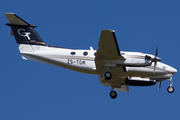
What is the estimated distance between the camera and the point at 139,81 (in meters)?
26.8

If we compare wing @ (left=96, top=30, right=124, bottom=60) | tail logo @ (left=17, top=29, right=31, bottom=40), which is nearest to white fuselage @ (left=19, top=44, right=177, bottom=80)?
tail logo @ (left=17, top=29, right=31, bottom=40)

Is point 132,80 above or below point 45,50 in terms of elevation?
below

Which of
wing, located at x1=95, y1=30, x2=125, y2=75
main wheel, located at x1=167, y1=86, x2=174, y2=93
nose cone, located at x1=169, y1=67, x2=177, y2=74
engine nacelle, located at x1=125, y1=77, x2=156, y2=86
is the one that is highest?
wing, located at x1=95, y1=30, x2=125, y2=75

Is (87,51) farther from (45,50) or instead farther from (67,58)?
(45,50)

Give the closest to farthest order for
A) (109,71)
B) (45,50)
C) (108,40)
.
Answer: (108,40) < (109,71) < (45,50)

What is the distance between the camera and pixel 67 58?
25422 mm

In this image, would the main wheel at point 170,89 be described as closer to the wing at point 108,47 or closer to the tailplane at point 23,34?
the wing at point 108,47

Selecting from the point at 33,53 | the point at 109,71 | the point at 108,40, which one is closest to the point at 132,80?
the point at 109,71

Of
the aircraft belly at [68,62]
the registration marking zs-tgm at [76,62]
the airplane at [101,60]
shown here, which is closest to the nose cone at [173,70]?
the airplane at [101,60]

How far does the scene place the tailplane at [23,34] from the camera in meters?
26.4

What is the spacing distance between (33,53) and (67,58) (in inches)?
125

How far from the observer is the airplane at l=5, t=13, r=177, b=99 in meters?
23.1

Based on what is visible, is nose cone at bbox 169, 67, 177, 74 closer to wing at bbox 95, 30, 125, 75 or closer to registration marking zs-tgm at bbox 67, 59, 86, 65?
wing at bbox 95, 30, 125, 75

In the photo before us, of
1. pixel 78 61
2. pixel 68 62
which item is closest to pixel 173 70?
pixel 78 61
